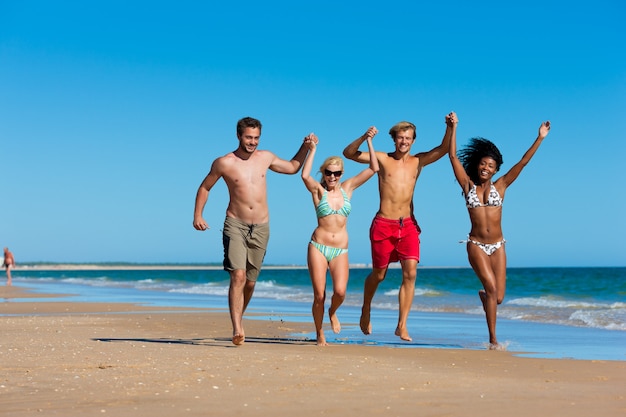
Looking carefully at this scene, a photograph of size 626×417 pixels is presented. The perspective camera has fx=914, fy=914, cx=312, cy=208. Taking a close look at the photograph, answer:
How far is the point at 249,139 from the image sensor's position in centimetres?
925

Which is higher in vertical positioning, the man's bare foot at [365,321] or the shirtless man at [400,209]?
the shirtless man at [400,209]

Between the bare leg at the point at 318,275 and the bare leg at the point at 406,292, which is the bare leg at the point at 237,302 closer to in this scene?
the bare leg at the point at 318,275

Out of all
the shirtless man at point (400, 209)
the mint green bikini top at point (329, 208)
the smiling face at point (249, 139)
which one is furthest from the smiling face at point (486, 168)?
the smiling face at point (249, 139)

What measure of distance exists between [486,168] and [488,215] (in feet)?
1.60

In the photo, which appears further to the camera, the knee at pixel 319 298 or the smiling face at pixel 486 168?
the smiling face at pixel 486 168

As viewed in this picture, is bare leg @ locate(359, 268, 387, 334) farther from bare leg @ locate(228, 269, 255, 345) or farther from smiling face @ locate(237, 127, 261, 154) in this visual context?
smiling face @ locate(237, 127, 261, 154)

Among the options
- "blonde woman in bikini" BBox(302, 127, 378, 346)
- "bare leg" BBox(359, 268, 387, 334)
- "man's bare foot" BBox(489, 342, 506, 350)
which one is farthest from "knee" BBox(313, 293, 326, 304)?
"man's bare foot" BBox(489, 342, 506, 350)

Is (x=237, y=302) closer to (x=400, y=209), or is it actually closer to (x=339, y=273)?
(x=339, y=273)

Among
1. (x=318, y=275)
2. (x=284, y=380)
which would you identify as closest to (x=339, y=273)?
(x=318, y=275)

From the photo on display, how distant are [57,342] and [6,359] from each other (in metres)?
1.76

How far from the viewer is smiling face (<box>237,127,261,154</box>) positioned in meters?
9.23

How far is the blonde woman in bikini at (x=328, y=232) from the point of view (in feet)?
30.3

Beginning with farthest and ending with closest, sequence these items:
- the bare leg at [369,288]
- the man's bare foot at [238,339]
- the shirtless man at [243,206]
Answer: the bare leg at [369,288] → the shirtless man at [243,206] → the man's bare foot at [238,339]

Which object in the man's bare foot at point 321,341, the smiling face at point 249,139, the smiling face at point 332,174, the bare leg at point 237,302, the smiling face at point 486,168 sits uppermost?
the smiling face at point 249,139
